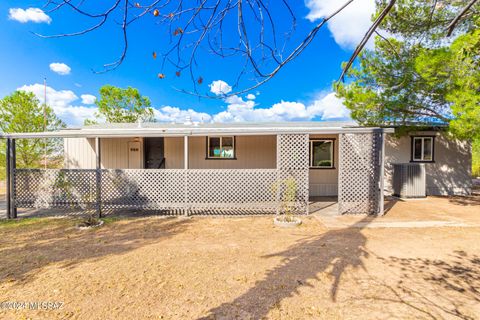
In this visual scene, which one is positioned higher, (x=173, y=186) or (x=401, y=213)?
(x=173, y=186)

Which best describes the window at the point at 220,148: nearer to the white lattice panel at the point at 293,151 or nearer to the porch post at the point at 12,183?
the white lattice panel at the point at 293,151

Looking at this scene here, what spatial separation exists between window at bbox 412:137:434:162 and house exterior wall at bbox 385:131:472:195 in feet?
0.58

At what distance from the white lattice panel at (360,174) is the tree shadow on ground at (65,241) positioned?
461cm

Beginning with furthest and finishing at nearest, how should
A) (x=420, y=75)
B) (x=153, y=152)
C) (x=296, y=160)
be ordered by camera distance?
1. (x=153, y=152)
2. (x=420, y=75)
3. (x=296, y=160)

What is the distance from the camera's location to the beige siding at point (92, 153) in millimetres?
9656

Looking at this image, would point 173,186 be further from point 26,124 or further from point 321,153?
point 26,124

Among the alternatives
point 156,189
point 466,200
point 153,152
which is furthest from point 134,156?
point 466,200

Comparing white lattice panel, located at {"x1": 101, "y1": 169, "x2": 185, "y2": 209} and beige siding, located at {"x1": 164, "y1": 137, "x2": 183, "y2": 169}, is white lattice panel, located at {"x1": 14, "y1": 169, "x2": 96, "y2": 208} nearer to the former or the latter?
white lattice panel, located at {"x1": 101, "y1": 169, "x2": 185, "y2": 209}

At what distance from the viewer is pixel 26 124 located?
11.8 m

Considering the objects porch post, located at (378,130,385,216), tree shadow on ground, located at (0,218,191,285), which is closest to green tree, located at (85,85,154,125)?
tree shadow on ground, located at (0,218,191,285)

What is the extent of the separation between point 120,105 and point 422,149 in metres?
22.5

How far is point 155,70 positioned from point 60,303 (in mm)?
2896

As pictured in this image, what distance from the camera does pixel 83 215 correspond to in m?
6.59

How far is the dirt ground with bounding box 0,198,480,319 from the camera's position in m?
2.56
